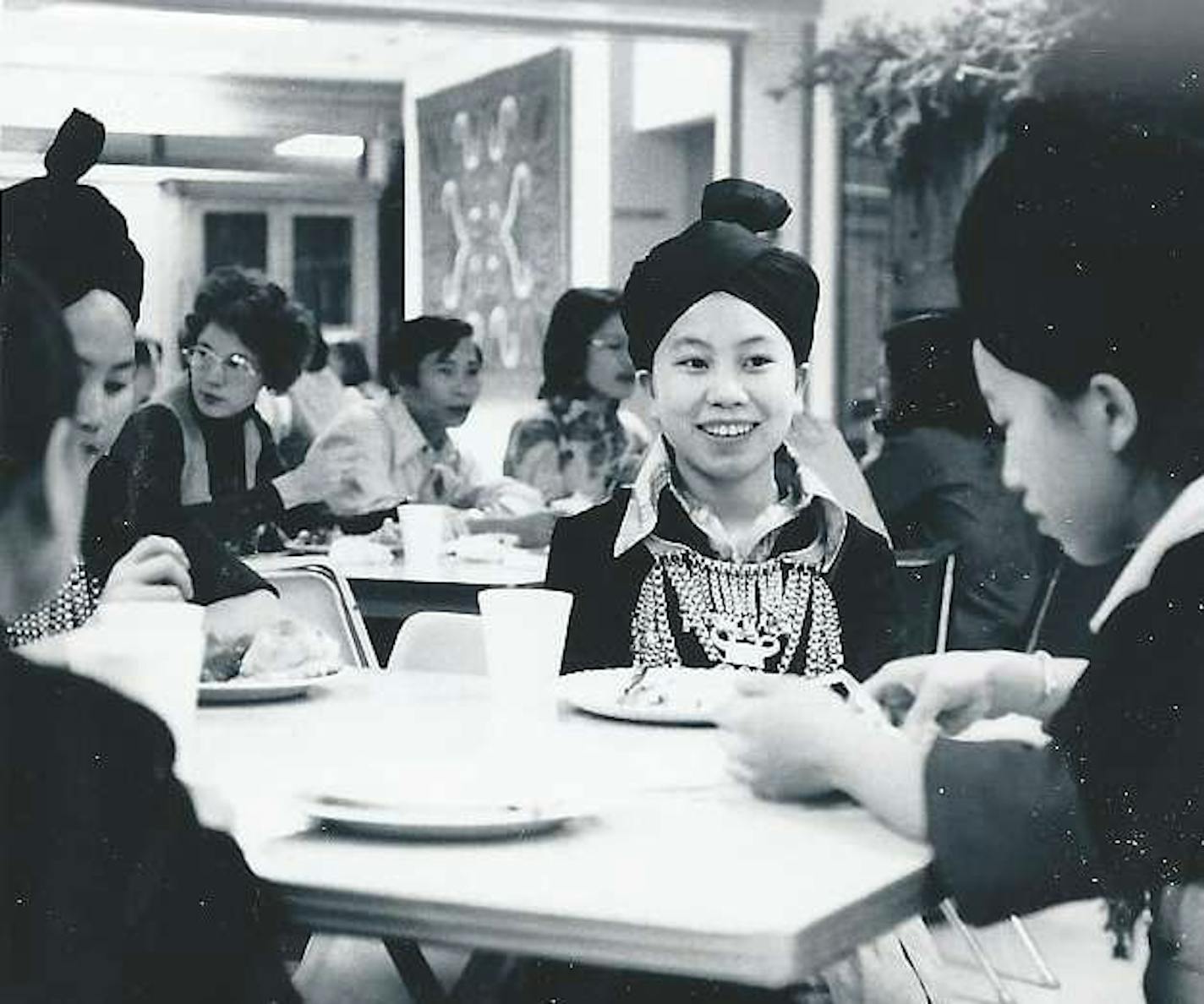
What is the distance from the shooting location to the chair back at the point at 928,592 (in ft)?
7.80

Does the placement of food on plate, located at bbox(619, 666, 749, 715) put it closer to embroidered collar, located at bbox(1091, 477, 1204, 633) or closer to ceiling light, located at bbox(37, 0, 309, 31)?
embroidered collar, located at bbox(1091, 477, 1204, 633)

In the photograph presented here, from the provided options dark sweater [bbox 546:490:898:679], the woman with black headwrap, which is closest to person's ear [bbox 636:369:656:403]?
the woman with black headwrap

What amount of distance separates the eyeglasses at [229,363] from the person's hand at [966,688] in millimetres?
1054

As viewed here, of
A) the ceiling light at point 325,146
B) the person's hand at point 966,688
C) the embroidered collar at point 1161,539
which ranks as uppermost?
the ceiling light at point 325,146

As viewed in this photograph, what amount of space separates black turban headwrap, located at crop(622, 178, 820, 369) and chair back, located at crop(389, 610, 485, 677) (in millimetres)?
388

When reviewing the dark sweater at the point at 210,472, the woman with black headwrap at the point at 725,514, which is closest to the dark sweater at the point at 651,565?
the woman with black headwrap at the point at 725,514

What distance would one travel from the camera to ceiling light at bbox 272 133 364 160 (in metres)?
1.90

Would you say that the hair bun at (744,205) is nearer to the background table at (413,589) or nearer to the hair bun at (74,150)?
the hair bun at (74,150)

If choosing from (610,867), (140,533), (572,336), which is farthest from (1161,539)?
(572,336)

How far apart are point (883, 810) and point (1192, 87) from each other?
0.68 m

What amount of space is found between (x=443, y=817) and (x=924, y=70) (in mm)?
3246

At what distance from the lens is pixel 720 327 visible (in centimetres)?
203

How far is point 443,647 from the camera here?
216 cm

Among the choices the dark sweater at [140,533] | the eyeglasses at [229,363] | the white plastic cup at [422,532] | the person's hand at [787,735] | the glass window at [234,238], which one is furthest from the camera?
the white plastic cup at [422,532]
